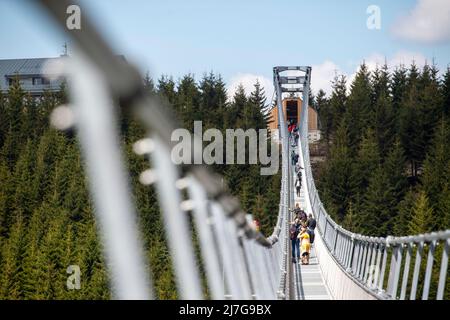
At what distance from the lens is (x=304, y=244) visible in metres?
12.4

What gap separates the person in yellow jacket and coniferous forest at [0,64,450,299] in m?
20.3

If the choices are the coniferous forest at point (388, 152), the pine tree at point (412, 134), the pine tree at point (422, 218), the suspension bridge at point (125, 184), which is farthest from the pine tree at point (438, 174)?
the suspension bridge at point (125, 184)

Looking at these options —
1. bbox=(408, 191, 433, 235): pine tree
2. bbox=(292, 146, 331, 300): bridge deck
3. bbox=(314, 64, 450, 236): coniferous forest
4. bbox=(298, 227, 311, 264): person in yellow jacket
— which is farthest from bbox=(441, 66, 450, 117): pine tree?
bbox=(298, 227, 311, 264): person in yellow jacket

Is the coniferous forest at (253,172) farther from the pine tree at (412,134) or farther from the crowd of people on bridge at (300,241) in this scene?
the crowd of people on bridge at (300,241)

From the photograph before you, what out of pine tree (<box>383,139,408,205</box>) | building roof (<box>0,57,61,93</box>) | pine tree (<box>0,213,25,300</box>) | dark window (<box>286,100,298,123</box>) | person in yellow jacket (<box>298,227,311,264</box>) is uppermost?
building roof (<box>0,57,61,93</box>)

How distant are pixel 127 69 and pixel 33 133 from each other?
62.6 meters

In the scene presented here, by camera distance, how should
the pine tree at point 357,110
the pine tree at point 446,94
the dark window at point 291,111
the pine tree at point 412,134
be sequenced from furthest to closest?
the pine tree at point 357,110, the dark window at point 291,111, the pine tree at point 446,94, the pine tree at point 412,134

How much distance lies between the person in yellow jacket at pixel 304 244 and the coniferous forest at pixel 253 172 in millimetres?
20301

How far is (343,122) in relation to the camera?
6294 centimetres

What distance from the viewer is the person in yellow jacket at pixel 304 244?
12.2 metres

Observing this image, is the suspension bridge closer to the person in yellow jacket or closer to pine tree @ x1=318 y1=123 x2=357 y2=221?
the person in yellow jacket

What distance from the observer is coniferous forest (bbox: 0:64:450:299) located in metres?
43.4

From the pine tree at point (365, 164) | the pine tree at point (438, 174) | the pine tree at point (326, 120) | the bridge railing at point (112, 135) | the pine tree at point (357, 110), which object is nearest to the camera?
the bridge railing at point (112, 135)
